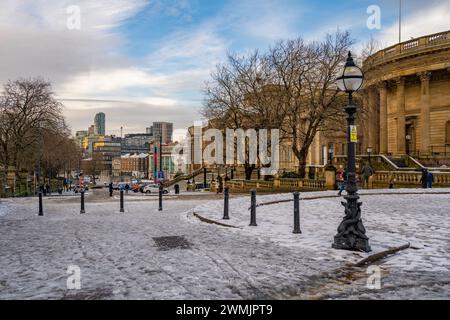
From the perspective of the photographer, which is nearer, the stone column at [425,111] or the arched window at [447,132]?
the stone column at [425,111]

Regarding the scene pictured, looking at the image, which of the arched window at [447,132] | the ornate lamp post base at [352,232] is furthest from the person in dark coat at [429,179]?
the ornate lamp post base at [352,232]

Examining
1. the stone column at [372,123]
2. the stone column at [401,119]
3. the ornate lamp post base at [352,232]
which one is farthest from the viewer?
the stone column at [401,119]

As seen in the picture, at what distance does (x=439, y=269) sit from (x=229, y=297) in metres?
3.80

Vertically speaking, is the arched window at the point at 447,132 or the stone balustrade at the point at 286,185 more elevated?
the arched window at the point at 447,132

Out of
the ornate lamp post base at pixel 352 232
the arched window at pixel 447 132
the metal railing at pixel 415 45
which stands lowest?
the ornate lamp post base at pixel 352 232

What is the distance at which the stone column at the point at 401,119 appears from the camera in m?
43.0

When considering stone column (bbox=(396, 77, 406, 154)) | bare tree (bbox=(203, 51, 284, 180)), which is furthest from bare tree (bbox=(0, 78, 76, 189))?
stone column (bbox=(396, 77, 406, 154))

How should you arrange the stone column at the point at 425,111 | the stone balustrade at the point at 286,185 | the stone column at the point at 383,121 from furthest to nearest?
the stone column at the point at 383,121, the stone column at the point at 425,111, the stone balustrade at the point at 286,185

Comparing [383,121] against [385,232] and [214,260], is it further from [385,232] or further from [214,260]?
[214,260]

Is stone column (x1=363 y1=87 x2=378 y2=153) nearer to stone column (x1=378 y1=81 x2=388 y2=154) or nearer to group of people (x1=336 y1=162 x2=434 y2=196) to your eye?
stone column (x1=378 y1=81 x2=388 y2=154)

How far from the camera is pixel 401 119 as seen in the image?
4331cm

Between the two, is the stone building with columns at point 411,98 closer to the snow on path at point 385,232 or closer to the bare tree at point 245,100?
the bare tree at point 245,100

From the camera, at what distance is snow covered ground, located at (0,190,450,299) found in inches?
230
